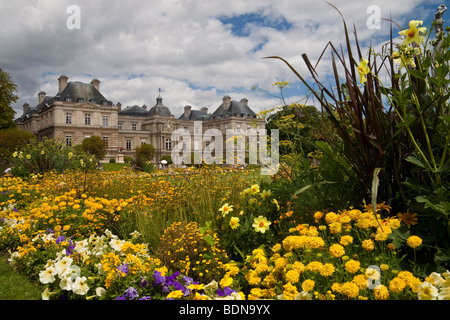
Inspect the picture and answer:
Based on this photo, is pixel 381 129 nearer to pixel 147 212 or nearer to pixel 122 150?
pixel 147 212

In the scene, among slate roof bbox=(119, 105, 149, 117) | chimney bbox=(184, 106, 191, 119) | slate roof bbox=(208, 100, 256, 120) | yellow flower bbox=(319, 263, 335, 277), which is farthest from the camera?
chimney bbox=(184, 106, 191, 119)

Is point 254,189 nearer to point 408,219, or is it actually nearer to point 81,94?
point 408,219

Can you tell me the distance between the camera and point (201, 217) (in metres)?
3.31

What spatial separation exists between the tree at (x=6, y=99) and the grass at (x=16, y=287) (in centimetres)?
2614

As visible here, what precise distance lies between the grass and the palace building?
112 feet

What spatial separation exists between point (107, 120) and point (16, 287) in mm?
45974

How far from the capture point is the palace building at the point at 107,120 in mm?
42344

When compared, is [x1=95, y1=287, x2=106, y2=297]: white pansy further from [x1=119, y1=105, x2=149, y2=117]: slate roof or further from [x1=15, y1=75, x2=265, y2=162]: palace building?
[x1=119, y1=105, x2=149, y2=117]: slate roof

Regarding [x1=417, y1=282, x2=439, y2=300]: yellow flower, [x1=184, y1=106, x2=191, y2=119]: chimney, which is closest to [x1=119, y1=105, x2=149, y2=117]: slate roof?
[x1=184, y1=106, x2=191, y2=119]: chimney

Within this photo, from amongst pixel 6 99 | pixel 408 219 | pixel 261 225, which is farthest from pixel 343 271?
pixel 6 99

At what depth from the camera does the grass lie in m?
2.41

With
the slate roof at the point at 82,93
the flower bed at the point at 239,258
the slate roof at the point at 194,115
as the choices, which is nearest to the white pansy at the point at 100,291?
the flower bed at the point at 239,258
